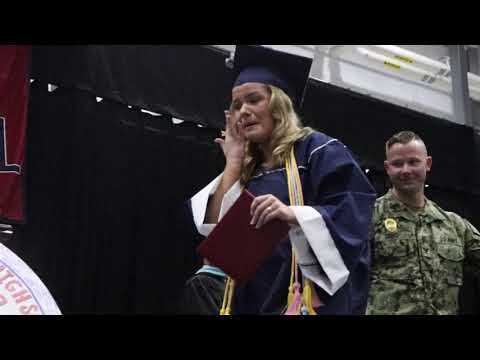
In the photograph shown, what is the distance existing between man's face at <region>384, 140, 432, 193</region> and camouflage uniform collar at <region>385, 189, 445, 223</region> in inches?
3.1

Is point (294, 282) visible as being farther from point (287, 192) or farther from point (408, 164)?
point (408, 164)

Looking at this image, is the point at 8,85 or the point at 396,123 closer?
the point at 8,85

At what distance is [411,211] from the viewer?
9.05ft

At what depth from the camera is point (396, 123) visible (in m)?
4.96

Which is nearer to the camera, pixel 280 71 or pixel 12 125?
pixel 280 71

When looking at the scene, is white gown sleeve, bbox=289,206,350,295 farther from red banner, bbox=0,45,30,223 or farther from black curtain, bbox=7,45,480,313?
red banner, bbox=0,45,30,223

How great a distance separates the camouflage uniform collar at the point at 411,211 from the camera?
9.00 ft

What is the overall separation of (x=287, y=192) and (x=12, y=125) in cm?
212

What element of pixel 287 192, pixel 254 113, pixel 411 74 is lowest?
pixel 287 192

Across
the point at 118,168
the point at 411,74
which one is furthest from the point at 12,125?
the point at 411,74

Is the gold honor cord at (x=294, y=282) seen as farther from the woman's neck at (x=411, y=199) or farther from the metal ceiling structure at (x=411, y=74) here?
the metal ceiling structure at (x=411, y=74)
